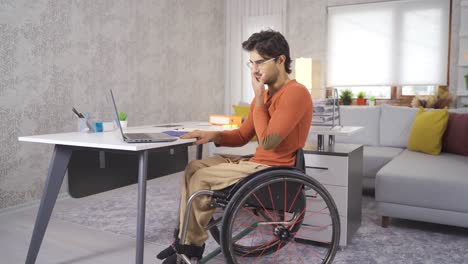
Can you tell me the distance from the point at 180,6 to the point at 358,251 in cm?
337

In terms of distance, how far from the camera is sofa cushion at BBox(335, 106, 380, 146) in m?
3.67

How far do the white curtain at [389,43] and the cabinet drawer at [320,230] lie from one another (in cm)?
306

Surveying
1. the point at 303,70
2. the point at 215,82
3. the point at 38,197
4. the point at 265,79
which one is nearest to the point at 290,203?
the point at 265,79

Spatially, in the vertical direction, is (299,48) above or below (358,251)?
above

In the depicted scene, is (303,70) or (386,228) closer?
(386,228)

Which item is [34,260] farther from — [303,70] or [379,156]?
[303,70]

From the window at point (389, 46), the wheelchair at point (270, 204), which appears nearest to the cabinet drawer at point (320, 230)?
the wheelchair at point (270, 204)

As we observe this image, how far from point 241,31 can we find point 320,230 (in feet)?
12.1

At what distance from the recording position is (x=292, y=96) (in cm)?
152

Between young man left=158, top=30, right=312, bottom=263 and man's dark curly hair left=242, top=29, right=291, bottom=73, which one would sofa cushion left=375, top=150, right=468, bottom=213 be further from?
man's dark curly hair left=242, top=29, right=291, bottom=73

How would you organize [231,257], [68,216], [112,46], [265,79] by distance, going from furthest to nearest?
[112,46]
[68,216]
[265,79]
[231,257]

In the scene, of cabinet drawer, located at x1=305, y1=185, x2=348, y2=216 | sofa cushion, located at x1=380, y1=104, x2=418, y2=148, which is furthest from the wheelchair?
sofa cushion, located at x1=380, y1=104, x2=418, y2=148

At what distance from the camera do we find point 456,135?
10.0 feet

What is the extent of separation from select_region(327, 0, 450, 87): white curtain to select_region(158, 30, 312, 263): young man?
346 centimetres
